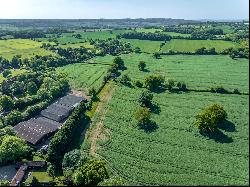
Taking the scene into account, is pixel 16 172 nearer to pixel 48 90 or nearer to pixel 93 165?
pixel 93 165

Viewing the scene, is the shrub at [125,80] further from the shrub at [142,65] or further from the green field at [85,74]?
the shrub at [142,65]

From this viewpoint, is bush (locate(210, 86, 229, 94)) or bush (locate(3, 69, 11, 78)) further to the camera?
bush (locate(3, 69, 11, 78))

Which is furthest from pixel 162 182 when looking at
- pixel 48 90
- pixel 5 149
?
pixel 48 90

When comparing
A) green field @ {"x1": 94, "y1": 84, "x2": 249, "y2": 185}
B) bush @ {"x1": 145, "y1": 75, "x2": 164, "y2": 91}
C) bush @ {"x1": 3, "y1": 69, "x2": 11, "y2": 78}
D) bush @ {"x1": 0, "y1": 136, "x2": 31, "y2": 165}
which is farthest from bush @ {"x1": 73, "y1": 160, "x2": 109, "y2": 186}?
bush @ {"x1": 3, "y1": 69, "x2": 11, "y2": 78}

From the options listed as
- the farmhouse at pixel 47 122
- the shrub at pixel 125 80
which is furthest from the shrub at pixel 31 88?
the shrub at pixel 125 80

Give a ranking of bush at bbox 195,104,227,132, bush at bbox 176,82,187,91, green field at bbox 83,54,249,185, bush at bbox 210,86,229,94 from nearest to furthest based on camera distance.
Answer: green field at bbox 83,54,249,185 < bush at bbox 195,104,227,132 < bush at bbox 210,86,229,94 < bush at bbox 176,82,187,91

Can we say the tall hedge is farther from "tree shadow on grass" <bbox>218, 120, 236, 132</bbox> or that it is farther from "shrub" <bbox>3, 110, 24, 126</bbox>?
"tree shadow on grass" <bbox>218, 120, 236, 132</bbox>

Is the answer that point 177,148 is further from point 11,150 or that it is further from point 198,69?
point 198,69
